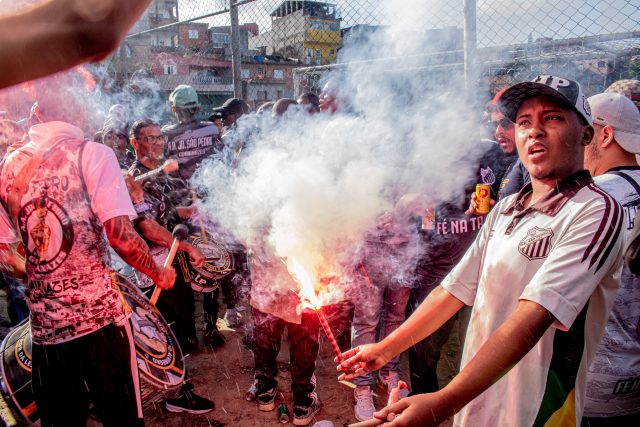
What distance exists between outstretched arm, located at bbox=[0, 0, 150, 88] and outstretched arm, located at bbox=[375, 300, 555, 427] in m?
1.46

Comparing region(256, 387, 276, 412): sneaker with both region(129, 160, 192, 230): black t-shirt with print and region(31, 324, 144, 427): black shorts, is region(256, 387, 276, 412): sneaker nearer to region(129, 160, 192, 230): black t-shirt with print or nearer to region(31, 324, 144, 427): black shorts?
region(31, 324, 144, 427): black shorts

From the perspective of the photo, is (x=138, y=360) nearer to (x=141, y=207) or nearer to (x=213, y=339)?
(x=141, y=207)

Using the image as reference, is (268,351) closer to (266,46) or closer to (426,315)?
(426,315)

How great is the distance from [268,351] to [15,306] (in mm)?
3690

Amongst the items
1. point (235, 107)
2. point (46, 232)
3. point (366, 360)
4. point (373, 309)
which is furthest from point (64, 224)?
point (235, 107)

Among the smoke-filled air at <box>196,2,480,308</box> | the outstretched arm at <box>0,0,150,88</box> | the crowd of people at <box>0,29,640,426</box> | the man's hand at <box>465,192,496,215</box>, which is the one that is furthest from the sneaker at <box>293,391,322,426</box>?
the outstretched arm at <box>0,0,150,88</box>

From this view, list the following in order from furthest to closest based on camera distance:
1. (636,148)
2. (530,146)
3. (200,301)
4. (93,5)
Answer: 1. (200,301)
2. (636,148)
3. (530,146)
4. (93,5)

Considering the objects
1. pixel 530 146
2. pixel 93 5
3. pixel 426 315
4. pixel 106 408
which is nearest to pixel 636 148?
pixel 530 146

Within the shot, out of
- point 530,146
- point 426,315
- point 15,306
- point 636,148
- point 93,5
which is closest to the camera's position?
point 93,5

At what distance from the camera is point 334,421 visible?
3.97 meters

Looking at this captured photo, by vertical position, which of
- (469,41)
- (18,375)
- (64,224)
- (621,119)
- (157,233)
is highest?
(469,41)

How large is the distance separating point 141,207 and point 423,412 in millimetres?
3604

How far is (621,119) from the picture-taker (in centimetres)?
246

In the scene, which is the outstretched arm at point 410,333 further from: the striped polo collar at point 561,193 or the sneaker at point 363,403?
the sneaker at point 363,403
